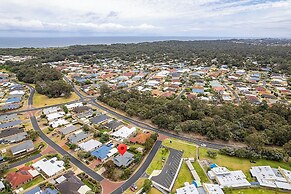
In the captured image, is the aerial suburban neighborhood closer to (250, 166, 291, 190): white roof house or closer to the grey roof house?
(250, 166, 291, 190): white roof house

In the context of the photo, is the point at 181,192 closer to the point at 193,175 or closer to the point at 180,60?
the point at 193,175

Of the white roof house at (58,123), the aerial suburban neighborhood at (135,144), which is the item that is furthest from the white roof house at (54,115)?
the white roof house at (58,123)

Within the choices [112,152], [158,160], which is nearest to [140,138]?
[112,152]

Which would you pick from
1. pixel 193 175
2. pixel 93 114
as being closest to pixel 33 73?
pixel 93 114

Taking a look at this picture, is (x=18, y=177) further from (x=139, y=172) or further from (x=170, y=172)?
(x=170, y=172)

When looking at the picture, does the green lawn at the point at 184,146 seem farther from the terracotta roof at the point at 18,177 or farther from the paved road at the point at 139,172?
the terracotta roof at the point at 18,177
